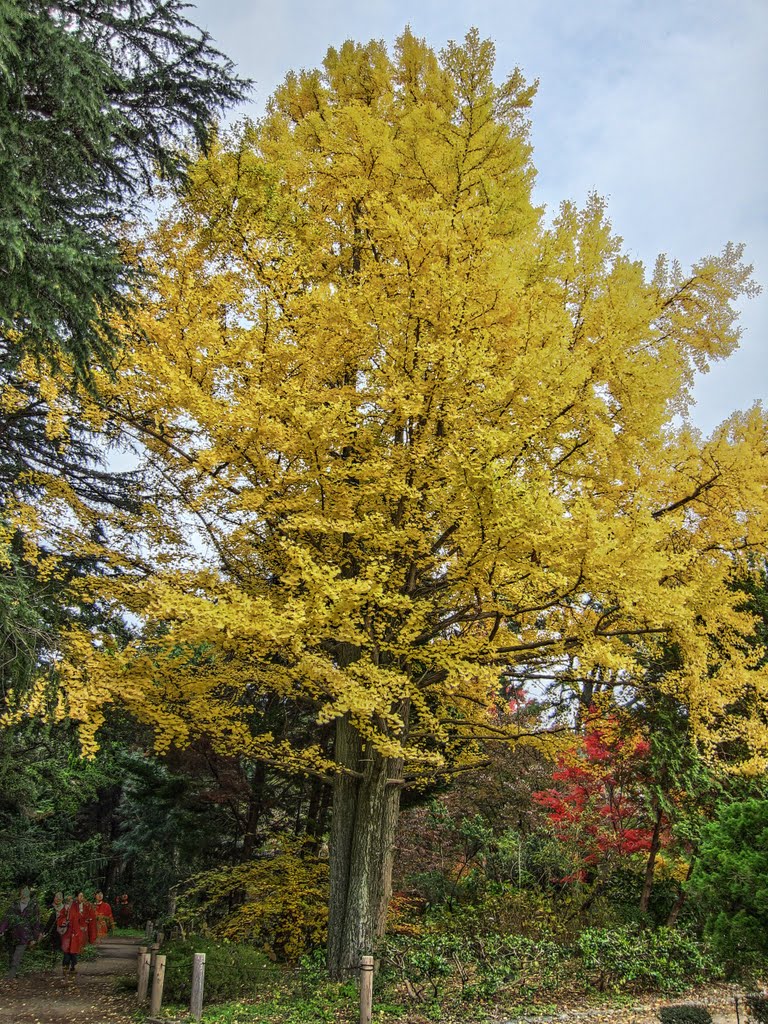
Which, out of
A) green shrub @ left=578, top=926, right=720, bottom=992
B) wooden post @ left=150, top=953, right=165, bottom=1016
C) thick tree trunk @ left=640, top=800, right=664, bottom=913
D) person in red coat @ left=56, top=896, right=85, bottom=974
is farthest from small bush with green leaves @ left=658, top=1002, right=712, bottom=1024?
person in red coat @ left=56, top=896, right=85, bottom=974

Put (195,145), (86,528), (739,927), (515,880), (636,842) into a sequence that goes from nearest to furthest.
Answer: (739,927) → (86,528) → (195,145) → (636,842) → (515,880)

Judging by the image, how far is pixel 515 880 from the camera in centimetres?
1058

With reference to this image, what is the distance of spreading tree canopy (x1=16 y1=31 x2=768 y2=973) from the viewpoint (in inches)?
209

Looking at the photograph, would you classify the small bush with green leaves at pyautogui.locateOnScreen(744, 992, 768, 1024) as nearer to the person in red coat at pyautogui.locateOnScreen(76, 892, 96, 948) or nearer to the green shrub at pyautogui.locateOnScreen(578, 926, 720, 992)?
the green shrub at pyautogui.locateOnScreen(578, 926, 720, 992)

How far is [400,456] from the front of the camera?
6230mm

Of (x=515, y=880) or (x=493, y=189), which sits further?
(x=515, y=880)

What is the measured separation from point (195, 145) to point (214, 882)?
935cm

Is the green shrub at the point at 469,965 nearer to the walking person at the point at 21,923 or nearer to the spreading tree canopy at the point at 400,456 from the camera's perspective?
the spreading tree canopy at the point at 400,456

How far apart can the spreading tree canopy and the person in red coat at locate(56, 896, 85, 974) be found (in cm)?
477

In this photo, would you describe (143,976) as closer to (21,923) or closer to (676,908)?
(21,923)

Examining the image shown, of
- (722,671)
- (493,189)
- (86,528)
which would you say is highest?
(493,189)

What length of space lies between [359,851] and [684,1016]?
313 cm

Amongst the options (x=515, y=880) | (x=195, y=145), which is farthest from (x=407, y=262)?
(x=515, y=880)

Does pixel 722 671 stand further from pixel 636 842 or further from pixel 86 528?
pixel 86 528
